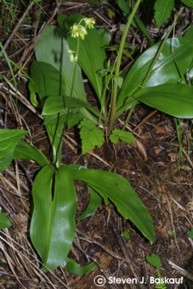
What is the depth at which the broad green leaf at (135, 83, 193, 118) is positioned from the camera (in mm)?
1714

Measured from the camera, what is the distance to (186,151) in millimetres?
2117

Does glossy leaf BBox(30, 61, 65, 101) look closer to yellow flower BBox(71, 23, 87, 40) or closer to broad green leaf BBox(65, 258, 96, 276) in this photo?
yellow flower BBox(71, 23, 87, 40)

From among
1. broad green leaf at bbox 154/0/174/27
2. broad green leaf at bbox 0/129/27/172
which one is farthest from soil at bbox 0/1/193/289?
broad green leaf at bbox 154/0/174/27

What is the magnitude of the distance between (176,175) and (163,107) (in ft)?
1.42

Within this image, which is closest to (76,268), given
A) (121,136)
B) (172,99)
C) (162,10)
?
(121,136)

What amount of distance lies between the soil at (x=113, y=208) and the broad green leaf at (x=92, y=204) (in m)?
0.06

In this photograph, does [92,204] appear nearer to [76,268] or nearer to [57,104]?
[76,268]

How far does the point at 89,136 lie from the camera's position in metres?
1.79

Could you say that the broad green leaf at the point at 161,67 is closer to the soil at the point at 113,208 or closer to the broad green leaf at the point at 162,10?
the soil at the point at 113,208

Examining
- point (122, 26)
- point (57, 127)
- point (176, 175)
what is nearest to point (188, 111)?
point (176, 175)

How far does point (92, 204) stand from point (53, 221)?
243 millimetres

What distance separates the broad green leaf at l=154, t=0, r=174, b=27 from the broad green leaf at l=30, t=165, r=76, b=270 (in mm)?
703

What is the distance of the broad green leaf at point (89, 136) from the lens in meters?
1.76

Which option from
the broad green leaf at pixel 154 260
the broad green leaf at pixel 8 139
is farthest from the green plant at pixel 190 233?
the broad green leaf at pixel 8 139
